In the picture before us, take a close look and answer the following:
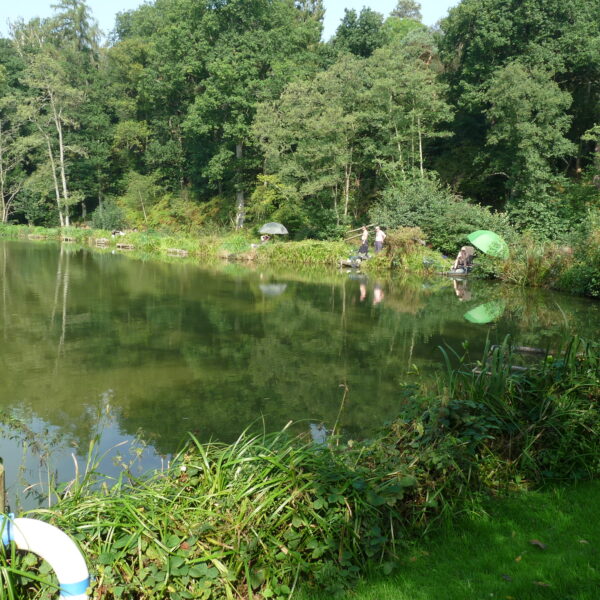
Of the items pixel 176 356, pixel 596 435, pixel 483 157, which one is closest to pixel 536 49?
pixel 483 157

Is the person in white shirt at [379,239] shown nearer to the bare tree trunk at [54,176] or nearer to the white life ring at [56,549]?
the white life ring at [56,549]

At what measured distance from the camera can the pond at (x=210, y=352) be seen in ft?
17.6

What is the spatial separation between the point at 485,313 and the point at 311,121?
15.1 m

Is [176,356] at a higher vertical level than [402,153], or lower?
lower

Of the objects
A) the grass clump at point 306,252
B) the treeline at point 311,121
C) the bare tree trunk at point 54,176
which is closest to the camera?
the treeline at point 311,121

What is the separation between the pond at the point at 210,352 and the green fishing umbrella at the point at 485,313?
0.20 ft

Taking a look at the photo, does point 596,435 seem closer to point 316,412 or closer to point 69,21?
point 316,412

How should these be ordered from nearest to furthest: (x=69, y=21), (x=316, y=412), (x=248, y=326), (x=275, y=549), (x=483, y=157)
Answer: (x=275, y=549), (x=316, y=412), (x=248, y=326), (x=483, y=157), (x=69, y=21)

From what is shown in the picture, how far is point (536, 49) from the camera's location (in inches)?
887

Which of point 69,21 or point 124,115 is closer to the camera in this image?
point 124,115

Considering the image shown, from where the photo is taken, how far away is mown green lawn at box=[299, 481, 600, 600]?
2555 mm

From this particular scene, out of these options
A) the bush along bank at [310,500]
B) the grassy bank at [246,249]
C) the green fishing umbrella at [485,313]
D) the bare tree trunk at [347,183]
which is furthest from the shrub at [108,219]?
the bush along bank at [310,500]

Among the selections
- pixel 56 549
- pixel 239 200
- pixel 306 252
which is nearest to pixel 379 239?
pixel 306 252

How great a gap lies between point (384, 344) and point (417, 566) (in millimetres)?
6493
